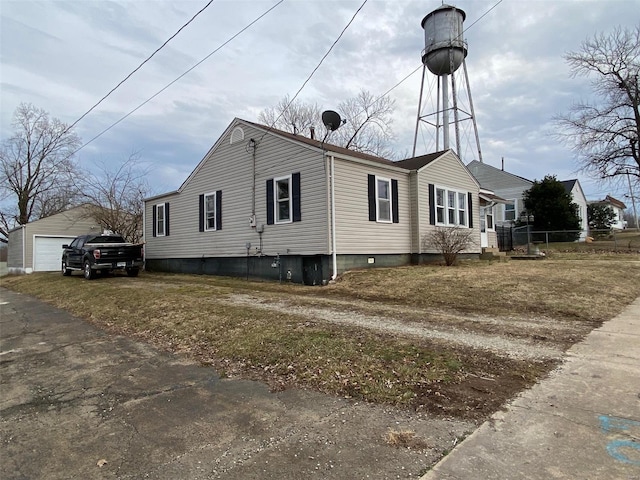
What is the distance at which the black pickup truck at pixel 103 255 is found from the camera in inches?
614

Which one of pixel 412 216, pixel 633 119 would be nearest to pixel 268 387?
pixel 412 216

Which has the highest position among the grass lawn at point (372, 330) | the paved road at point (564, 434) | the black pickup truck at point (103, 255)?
the black pickup truck at point (103, 255)

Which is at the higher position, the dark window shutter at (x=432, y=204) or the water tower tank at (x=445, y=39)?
the water tower tank at (x=445, y=39)

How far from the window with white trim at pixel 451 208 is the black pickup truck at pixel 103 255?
486 inches

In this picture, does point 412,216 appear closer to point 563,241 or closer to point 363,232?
point 363,232

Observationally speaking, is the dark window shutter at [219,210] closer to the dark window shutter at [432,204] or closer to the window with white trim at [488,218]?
the dark window shutter at [432,204]

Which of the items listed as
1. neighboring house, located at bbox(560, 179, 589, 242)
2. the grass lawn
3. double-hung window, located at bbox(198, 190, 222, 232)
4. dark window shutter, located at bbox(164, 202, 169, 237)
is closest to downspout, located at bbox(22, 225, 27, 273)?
dark window shutter, located at bbox(164, 202, 169, 237)

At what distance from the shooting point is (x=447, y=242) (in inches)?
571

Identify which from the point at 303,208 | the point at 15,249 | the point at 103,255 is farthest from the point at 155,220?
the point at 15,249

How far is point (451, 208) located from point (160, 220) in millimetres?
13360

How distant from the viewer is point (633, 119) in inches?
969

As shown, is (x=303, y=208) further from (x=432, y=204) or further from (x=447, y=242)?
(x=432, y=204)

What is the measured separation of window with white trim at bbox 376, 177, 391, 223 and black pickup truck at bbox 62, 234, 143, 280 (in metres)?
9.98

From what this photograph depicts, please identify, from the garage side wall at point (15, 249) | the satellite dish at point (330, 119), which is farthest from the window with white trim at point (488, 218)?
the garage side wall at point (15, 249)
